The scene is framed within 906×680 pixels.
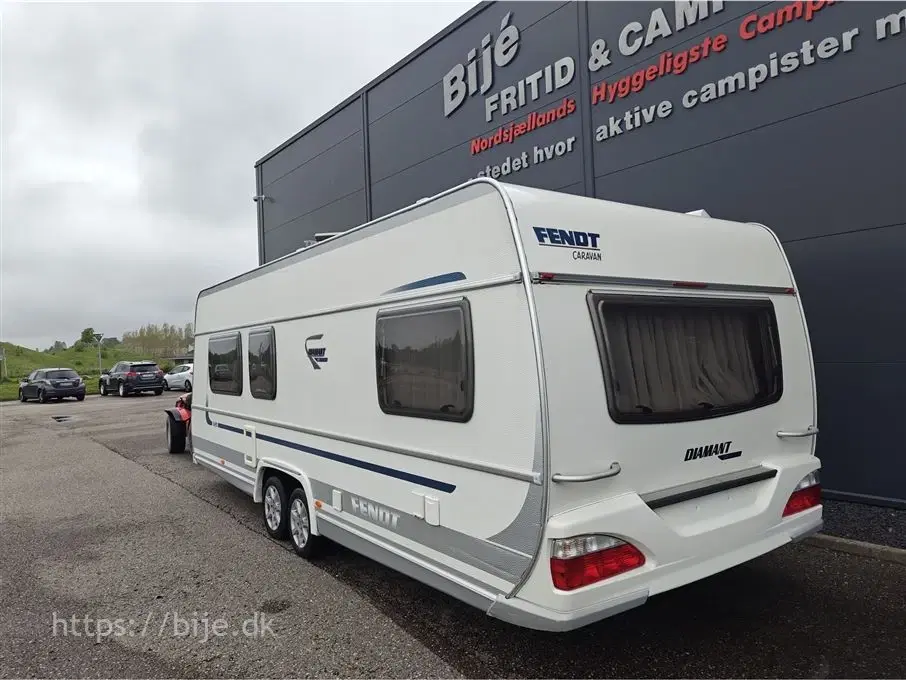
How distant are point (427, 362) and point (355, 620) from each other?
1801mm

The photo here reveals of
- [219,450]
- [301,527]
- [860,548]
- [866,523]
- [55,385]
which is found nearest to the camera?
[860,548]

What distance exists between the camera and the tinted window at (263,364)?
18.9ft

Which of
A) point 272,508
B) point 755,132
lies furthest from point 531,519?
point 755,132

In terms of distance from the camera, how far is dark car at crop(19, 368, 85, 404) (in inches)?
1043

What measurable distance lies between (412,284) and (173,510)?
490 centimetres

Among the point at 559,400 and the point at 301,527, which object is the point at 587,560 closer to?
the point at 559,400

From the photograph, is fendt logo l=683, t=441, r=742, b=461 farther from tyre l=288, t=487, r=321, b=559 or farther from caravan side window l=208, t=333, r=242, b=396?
caravan side window l=208, t=333, r=242, b=396

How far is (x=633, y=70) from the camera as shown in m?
7.64

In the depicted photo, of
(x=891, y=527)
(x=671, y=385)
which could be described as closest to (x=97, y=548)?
(x=671, y=385)

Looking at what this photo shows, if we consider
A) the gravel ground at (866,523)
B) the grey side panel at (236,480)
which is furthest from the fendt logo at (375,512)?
the gravel ground at (866,523)

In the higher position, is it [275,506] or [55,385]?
[55,385]

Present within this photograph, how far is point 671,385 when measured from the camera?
11.5 feet

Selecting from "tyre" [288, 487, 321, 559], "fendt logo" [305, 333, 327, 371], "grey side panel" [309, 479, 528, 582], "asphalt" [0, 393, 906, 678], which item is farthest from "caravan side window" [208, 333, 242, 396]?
"grey side panel" [309, 479, 528, 582]

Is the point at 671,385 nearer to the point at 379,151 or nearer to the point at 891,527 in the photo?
the point at 891,527
